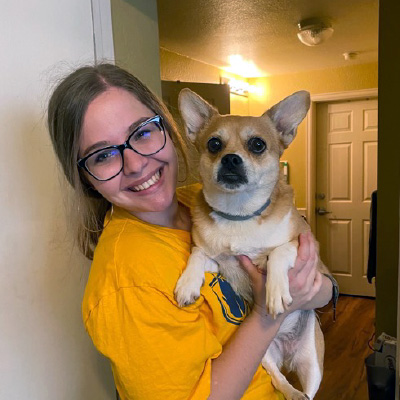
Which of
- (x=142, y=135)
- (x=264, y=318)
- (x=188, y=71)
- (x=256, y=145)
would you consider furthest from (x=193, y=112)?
(x=188, y=71)

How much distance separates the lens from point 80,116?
0.95 meters

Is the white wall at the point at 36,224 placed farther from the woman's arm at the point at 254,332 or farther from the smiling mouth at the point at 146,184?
the woman's arm at the point at 254,332

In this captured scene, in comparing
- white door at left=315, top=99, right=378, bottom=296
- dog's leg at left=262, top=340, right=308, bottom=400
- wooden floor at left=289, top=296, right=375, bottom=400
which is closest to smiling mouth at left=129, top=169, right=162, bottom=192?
dog's leg at left=262, top=340, right=308, bottom=400

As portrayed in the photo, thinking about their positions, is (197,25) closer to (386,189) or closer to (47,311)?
(386,189)

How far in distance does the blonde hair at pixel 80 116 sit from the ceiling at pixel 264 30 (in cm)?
192

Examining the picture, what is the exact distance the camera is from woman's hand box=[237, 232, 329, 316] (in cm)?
102

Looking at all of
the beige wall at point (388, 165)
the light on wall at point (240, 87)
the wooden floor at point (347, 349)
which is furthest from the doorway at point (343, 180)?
the beige wall at point (388, 165)

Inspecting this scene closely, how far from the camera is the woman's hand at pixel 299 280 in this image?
102 centimetres

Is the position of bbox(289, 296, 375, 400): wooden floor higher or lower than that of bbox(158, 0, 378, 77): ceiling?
lower

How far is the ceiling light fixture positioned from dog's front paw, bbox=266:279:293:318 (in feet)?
8.98

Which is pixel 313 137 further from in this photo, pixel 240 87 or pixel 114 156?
pixel 114 156

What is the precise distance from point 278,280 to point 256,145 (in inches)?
18.5

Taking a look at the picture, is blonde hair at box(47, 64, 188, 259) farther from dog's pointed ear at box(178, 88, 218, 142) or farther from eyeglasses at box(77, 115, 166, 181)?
dog's pointed ear at box(178, 88, 218, 142)

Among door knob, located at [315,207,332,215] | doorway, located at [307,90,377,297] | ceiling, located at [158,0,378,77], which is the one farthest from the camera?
door knob, located at [315,207,332,215]
